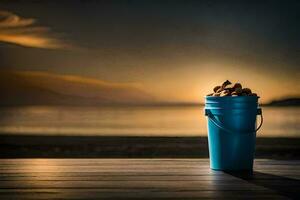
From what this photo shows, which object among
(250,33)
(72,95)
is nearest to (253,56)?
(250,33)

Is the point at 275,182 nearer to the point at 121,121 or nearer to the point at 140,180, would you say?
the point at 140,180

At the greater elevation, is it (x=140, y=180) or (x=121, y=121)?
(x=121, y=121)

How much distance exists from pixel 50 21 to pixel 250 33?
2.33m

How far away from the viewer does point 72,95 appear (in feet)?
19.4

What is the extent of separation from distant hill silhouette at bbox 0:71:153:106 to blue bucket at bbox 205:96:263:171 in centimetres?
164

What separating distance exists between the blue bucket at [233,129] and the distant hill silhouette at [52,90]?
1.64 meters

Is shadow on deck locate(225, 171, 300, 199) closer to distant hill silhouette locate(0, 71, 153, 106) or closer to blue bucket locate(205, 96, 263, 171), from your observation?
blue bucket locate(205, 96, 263, 171)

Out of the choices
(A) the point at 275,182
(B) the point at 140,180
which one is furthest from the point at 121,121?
(A) the point at 275,182

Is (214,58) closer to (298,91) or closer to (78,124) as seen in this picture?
(298,91)

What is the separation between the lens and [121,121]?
5934 mm

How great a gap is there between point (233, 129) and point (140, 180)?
3.45 ft

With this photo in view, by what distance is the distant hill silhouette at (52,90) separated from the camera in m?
5.89

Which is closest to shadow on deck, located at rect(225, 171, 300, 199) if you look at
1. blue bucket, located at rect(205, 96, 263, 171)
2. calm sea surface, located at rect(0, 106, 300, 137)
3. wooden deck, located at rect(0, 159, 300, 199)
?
wooden deck, located at rect(0, 159, 300, 199)

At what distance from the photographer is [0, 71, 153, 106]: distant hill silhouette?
589cm
